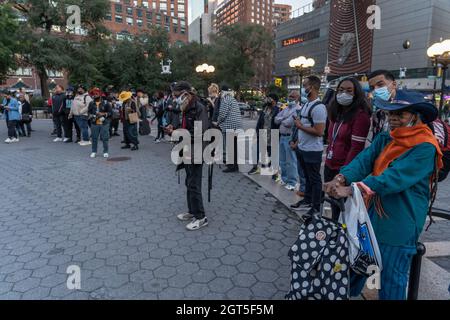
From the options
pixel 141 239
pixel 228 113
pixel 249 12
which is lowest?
pixel 141 239

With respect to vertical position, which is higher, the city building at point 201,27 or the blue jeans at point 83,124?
the city building at point 201,27

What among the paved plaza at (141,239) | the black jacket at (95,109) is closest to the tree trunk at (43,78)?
the black jacket at (95,109)

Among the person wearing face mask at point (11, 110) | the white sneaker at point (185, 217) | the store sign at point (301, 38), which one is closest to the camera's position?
the white sneaker at point (185, 217)

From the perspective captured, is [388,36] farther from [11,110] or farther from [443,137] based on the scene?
[443,137]

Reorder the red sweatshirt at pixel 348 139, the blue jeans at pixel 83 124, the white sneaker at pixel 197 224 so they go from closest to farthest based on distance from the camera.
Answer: the red sweatshirt at pixel 348 139 < the white sneaker at pixel 197 224 < the blue jeans at pixel 83 124

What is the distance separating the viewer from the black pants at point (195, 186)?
174 inches

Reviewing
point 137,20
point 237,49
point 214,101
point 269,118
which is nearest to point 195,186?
point 269,118

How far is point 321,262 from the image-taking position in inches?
86.8

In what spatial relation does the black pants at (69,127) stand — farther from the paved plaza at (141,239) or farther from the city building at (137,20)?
the city building at (137,20)

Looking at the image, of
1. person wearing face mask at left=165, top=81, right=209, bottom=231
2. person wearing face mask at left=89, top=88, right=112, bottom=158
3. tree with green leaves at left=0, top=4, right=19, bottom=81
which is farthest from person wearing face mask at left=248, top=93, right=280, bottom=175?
tree with green leaves at left=0, top=4, right=19, bottom=81

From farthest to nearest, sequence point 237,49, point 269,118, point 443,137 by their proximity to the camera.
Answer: point 237,49 → point 269,118 → point 443,137

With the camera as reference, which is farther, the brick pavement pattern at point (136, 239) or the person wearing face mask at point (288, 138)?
the person wearing face mask at point (288, 138)

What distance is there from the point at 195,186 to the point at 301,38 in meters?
78.9

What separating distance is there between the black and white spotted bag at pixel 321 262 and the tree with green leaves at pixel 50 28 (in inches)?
998
